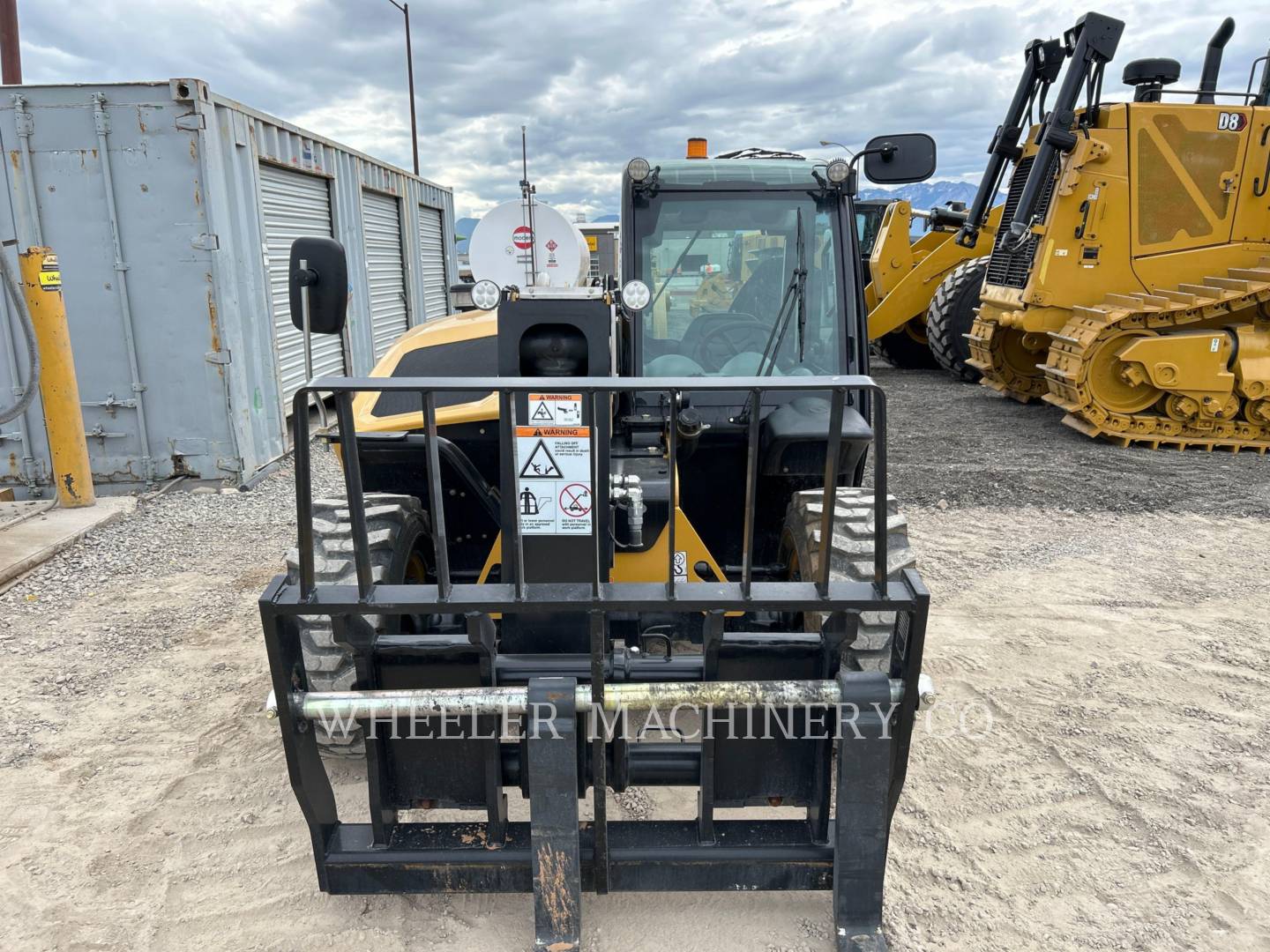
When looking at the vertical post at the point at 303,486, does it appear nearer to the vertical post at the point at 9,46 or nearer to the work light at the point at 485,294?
the work light at the point at 485,294

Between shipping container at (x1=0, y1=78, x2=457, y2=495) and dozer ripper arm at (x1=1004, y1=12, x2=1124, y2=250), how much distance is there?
7.20 m

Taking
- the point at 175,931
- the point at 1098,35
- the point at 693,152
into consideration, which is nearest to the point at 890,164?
the point at 693,152

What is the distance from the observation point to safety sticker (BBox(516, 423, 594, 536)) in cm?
229

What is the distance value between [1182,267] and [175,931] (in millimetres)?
10151

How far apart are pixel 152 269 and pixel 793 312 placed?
541 cm

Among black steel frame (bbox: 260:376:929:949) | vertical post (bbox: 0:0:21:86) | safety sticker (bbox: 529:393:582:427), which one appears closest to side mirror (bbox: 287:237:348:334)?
black steel frame (bbox: 260:376:929:949)

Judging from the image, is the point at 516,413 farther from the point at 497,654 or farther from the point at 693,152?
the point at 693,152

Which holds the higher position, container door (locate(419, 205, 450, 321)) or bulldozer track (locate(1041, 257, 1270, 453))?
container door (locate(419, 205, 450, 321))

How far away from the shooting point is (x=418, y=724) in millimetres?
2551

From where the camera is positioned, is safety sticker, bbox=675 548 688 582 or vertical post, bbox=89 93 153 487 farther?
vertical post, bbox=89 93 153 487

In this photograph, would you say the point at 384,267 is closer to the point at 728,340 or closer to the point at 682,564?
the point at 728,340

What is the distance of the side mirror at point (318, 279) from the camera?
2520 millimetres

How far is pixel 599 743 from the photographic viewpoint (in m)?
2.41

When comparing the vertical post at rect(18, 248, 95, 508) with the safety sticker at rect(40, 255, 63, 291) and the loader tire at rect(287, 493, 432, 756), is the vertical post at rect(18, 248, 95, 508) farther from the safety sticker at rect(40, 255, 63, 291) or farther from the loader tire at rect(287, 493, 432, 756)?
the loader tire at rect(287, 493, 432, 756)
